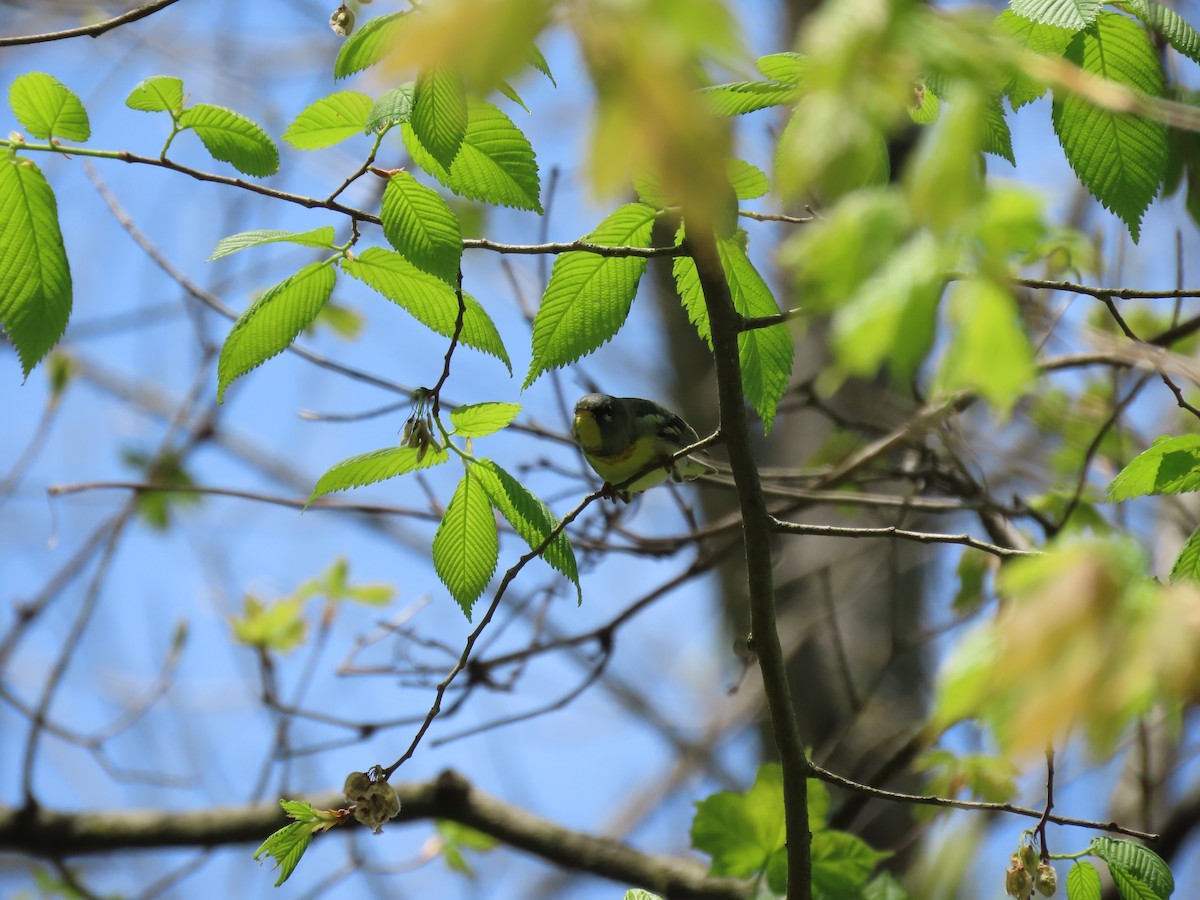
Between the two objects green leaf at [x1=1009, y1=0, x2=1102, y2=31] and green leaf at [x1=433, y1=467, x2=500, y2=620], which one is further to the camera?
green leaf at [x1=433, y1=467, x2=500, y2=620]

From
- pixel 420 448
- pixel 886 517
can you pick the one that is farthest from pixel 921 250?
pixel 886 517

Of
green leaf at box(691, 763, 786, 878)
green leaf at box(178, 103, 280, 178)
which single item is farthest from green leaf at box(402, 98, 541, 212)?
green leaf at box(691, 763, 786, 878)

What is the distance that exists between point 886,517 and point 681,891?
1540 millimetres

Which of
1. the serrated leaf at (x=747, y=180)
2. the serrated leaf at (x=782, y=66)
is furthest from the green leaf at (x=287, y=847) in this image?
the serrated leaf at (x=782, y=66)

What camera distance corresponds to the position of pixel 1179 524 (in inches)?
139

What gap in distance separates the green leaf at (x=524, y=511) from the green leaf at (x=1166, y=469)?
90cm

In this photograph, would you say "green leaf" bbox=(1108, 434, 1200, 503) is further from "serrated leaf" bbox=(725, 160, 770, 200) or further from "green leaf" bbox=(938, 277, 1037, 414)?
"green leaf" bbox=(938, 277, 1037, 414)

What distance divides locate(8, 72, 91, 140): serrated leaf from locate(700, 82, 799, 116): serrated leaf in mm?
910

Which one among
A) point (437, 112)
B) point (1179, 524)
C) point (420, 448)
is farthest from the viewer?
point (1179, 524)

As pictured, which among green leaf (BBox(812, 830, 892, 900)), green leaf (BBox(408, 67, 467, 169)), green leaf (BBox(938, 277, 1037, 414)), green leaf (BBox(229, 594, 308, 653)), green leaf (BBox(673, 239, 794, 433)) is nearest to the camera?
green leaf (BBox(938, 277, 1037, 414))

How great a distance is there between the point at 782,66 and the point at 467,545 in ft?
2.82

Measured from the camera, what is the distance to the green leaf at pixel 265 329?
1623mm

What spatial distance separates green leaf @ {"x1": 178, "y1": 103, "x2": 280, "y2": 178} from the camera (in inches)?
61.3

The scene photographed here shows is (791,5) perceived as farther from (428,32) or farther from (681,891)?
(428,32)
